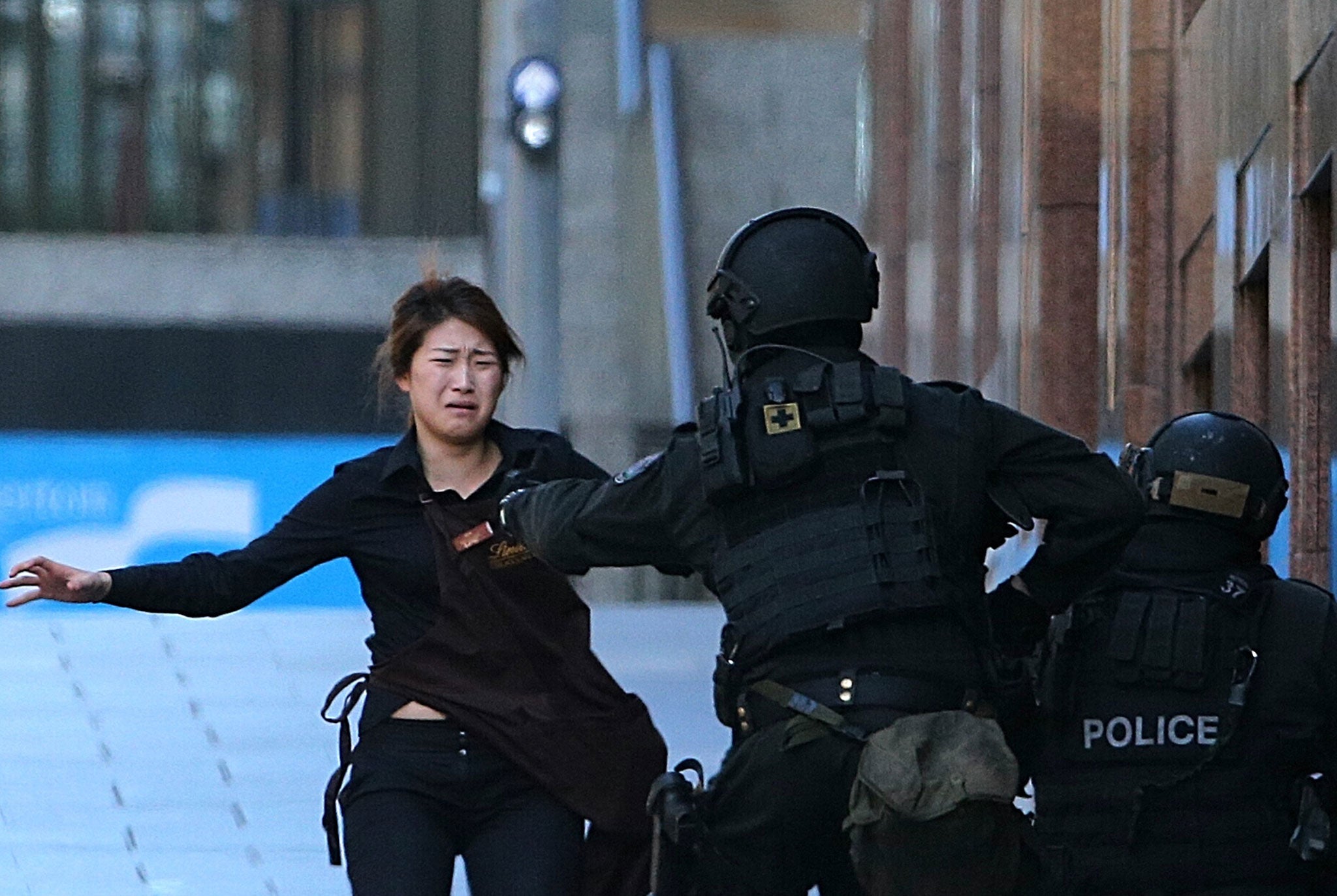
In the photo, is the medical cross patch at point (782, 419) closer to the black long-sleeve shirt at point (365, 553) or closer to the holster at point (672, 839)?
the holster at point (672, 839)

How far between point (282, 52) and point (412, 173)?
59.1 inches

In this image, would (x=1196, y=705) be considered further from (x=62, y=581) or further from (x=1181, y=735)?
(x=62, y=581)

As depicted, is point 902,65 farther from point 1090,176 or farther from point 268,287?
point 1090,176

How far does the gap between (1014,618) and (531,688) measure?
0.97 m

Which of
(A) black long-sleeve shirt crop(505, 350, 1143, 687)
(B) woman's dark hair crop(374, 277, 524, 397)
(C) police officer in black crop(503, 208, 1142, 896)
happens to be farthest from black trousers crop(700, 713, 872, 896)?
(B) woman's dark hair crop(374, 277, 524, 397)

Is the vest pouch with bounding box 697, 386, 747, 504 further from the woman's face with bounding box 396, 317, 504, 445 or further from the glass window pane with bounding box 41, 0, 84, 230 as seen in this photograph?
the glass window pane with bounding box 41, 0, 84, 230

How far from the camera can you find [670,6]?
23562 millimetres

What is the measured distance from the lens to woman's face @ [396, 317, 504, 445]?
5.30 m

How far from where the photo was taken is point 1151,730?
5215mm

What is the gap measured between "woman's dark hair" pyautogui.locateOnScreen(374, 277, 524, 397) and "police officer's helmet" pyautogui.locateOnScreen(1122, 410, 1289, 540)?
4.09ft

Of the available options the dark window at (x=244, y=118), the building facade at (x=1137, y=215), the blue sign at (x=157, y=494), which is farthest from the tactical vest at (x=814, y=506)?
the dark window at (x=244, y=118)

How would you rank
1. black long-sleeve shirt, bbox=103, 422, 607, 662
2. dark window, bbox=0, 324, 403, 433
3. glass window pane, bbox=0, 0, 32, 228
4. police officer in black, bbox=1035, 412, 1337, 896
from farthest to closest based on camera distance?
glass window pane, bbox=0, 0, 32, 228, dark window, bbox=0, 324, 403, 433, black long-sleeve shirt, bbox=103, 422, 607, 662, police officer in black, bbox=1035, 412, 1337, 896

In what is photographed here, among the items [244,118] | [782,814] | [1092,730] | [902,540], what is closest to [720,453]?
[902,540]

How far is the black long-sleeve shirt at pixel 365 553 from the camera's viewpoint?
5.22 meters
